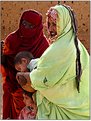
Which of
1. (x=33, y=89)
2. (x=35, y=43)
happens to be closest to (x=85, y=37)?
(x=35, y=43)

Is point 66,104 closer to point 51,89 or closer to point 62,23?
point 51,89

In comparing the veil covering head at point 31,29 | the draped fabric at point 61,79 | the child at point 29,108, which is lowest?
the child at point 29,108

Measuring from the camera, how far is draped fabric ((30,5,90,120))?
2.48m

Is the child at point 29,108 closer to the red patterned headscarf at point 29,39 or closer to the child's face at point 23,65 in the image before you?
the child's face at point 23,65

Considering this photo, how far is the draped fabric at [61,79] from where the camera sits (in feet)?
8.15

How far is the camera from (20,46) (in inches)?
124

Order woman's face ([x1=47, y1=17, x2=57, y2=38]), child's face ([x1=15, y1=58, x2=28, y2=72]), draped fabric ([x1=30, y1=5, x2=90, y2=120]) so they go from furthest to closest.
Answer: child's face ([x1=15, y1=58, x2=28, y2=72]) → woman's face ([x1=47, y1=17, x2=57, y2=38]) → draped fabric ([x1=30, y1=5, x2=90, y2=120])

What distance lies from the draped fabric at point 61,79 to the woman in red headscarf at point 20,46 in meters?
0.53

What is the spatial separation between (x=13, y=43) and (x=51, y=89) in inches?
28.6

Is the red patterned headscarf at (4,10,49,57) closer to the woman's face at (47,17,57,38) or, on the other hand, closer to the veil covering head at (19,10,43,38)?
the veil covering head at (19,10,43,38)

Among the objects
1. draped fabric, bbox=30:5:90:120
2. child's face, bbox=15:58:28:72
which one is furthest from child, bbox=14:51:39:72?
draped fabric, bbox=30:5:90:120

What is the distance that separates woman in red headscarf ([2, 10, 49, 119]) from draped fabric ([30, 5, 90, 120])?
0.53 metres

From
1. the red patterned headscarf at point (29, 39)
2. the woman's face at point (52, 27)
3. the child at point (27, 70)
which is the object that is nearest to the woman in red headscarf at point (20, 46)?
the red patterned headscarf at point (29, 39)

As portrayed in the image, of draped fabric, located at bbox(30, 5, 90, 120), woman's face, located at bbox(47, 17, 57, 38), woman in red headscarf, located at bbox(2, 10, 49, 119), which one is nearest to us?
draped fabric, located at bbox(30, 5, 90, 120)
